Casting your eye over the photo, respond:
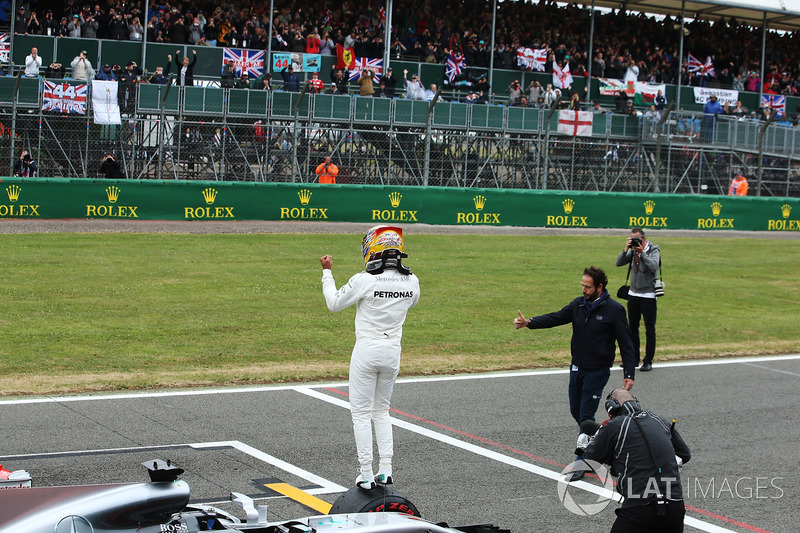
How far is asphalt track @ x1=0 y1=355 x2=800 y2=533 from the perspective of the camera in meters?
7.62

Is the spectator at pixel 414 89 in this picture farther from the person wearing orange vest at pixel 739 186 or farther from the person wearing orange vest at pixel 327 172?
the person wearing orange vest at pixel 739 186

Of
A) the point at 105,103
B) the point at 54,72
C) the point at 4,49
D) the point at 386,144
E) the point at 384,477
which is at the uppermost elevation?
the point at 4,49

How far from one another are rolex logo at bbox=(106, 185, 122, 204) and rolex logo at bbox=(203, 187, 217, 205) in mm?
2156

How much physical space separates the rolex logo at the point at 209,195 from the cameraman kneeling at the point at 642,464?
18.9m

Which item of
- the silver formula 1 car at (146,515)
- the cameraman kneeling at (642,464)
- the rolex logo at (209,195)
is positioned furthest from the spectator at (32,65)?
Answer: the silver formula 1 car at (146,515)

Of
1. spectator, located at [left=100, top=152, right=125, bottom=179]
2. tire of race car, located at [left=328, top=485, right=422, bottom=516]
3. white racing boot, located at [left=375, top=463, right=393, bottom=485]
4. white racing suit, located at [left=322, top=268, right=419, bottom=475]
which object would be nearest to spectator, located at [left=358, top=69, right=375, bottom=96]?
spectator, located at [left=100, top=152, right=125, bottom=179]

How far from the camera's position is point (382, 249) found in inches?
279

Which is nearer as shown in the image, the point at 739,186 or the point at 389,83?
the point at 389,83

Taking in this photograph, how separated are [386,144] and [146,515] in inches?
990

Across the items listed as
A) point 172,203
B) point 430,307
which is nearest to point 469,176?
point 172,203

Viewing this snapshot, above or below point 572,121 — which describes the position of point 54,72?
above

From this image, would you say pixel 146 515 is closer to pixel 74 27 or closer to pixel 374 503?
pixel 374 503

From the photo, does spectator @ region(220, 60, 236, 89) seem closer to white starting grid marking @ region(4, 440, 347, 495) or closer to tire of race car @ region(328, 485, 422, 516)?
white starting grid marking @ region(4, 440, 347, 495)

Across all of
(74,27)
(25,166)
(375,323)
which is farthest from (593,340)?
(74,27)
